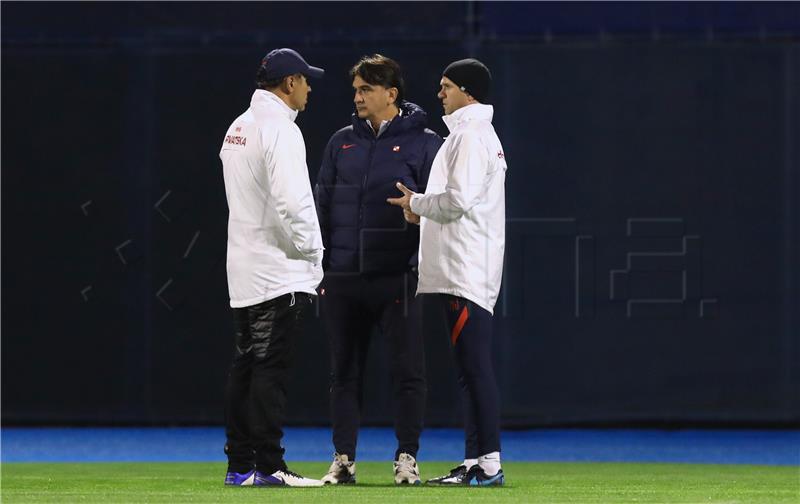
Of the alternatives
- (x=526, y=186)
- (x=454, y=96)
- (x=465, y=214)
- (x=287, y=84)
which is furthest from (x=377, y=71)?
(x=526, y=186)

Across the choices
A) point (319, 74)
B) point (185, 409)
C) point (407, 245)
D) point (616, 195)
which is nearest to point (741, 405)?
point (616, 195)

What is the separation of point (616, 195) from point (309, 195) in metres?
4.13

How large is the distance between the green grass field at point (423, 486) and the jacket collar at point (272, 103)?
1.28 metres

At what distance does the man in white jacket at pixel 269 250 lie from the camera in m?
4.72

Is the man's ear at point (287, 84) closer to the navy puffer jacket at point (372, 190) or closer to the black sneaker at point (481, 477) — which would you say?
the navy puffer jacket at point (372, 190)

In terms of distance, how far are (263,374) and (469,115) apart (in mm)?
1159

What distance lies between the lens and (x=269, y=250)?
4785mm

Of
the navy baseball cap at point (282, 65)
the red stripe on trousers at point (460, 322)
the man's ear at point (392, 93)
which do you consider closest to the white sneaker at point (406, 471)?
the red stripe on trousers at point (460, 322)

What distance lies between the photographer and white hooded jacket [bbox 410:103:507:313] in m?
4.84

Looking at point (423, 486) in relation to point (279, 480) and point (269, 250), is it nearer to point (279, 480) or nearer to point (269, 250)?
point (279, 480)

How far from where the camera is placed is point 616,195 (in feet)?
28.1

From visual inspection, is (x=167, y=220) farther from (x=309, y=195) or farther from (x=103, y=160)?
(x=309, y=195)

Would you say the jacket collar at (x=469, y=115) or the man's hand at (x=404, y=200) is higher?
the jacket collar at (x=469, y=115)

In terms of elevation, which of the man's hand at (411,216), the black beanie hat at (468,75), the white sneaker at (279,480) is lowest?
the white sneaker at (279,480)
